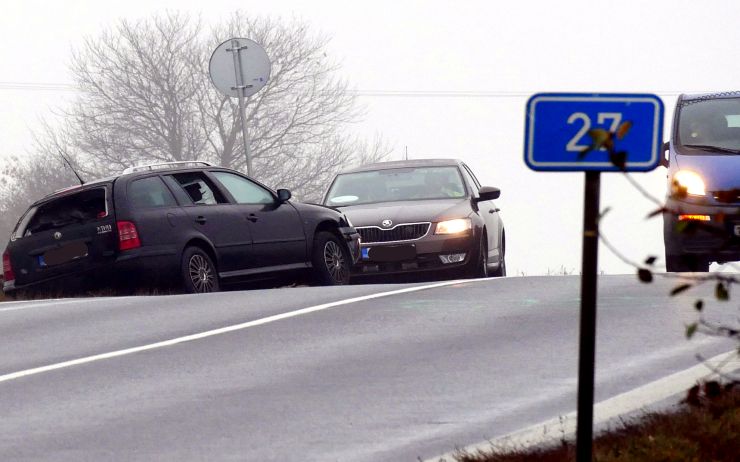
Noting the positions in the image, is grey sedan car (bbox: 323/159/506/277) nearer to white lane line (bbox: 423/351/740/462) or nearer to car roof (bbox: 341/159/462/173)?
car roof (bbox: 341/159/462/173)

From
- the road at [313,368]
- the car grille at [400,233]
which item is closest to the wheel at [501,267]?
the car grille at [400,233]

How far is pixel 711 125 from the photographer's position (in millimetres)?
17094

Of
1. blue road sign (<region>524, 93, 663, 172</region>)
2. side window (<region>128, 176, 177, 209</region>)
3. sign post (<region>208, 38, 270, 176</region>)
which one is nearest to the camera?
blue road sign (<region>524, 93, 663, 172</region>)

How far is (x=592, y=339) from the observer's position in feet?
18.8

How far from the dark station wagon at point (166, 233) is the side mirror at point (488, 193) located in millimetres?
2409

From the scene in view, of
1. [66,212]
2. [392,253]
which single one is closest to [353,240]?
[392,253]

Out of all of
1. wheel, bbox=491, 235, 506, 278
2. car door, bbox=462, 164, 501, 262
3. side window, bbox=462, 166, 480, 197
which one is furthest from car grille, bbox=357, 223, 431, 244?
wheel, bbox=491, 235, 506, 278

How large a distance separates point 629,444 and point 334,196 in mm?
13375

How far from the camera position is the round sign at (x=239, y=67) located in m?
23.5

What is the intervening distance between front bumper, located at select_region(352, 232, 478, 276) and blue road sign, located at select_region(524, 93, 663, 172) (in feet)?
40.2

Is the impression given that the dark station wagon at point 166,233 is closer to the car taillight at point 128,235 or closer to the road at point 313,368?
the car taillight at point 128,235

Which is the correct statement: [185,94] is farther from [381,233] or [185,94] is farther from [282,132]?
[381,233]

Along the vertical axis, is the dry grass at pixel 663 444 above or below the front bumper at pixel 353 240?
above

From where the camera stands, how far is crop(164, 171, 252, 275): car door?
15.9 meters
